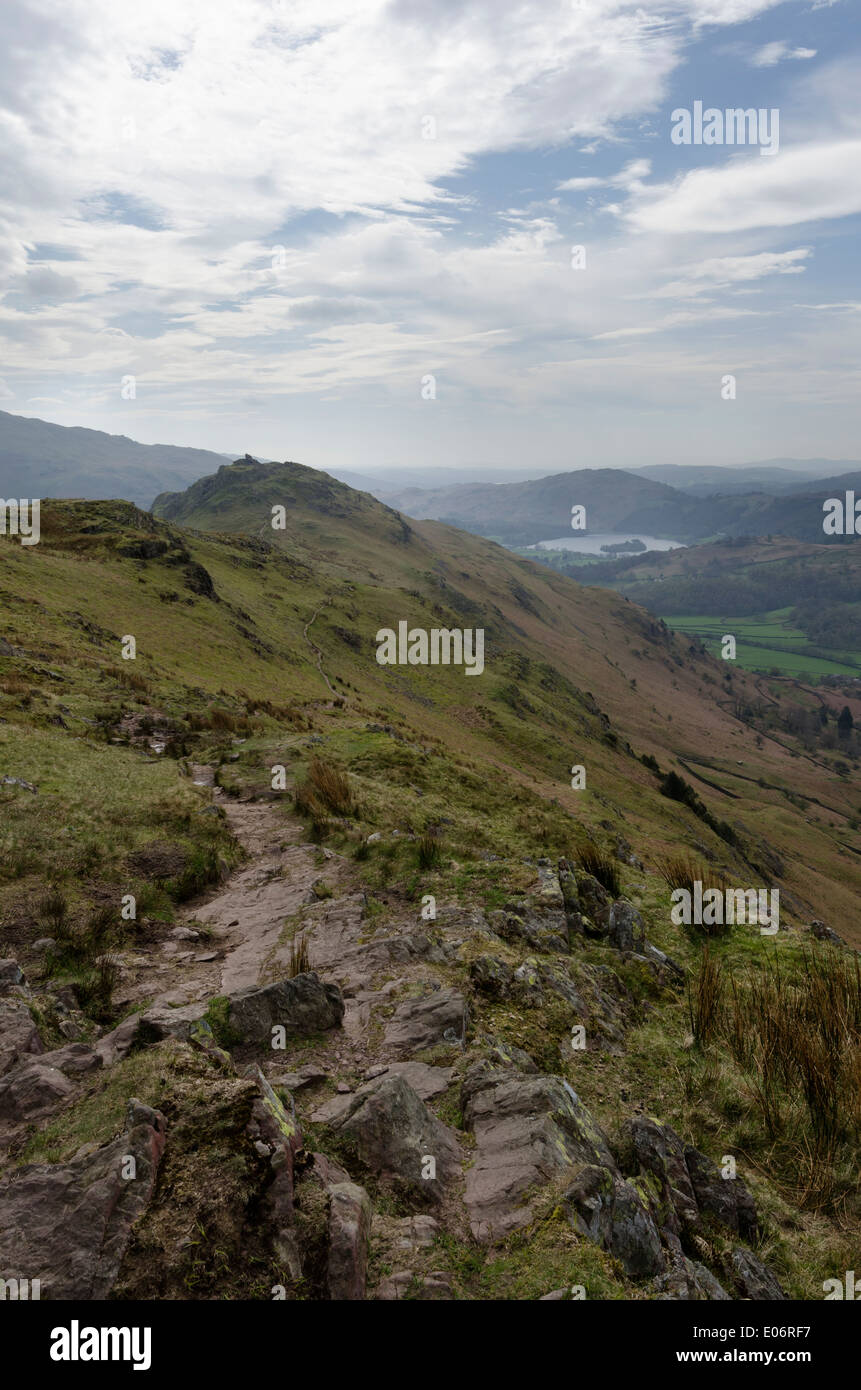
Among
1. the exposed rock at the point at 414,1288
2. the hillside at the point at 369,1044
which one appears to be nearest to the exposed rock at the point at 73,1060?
the hillside at the point at 369,1044

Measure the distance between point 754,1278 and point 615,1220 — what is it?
1638mm

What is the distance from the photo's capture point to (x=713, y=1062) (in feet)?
29.2

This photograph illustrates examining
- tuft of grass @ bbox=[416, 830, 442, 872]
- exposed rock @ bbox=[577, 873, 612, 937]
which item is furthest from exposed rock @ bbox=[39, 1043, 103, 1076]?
exposed rock @ bbox=[577, 873, 612, 937]

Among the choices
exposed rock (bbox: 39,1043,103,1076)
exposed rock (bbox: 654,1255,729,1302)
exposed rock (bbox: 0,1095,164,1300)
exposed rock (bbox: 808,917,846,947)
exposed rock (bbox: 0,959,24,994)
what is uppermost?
exposed rock (bbox: 0,959,24,994)

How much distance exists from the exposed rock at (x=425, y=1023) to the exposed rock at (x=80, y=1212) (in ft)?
11.8

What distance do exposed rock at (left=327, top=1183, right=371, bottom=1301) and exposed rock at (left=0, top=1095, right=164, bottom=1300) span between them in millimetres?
1430

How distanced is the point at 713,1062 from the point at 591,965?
9.29 feet

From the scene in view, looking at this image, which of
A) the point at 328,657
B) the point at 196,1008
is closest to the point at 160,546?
the point at 328,657

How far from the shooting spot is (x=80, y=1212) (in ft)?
15.4

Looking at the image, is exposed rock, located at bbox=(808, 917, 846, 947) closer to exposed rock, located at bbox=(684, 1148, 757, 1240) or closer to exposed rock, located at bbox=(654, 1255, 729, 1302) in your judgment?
Result: exposed rock, located at bbox=(684, 1148, 757, 1240)

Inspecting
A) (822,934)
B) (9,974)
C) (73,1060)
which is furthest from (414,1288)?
(822,934)

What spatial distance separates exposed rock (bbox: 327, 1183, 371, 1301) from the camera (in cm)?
462

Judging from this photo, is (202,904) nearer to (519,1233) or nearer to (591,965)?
(591,965)

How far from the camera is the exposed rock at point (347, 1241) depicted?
4617mm
